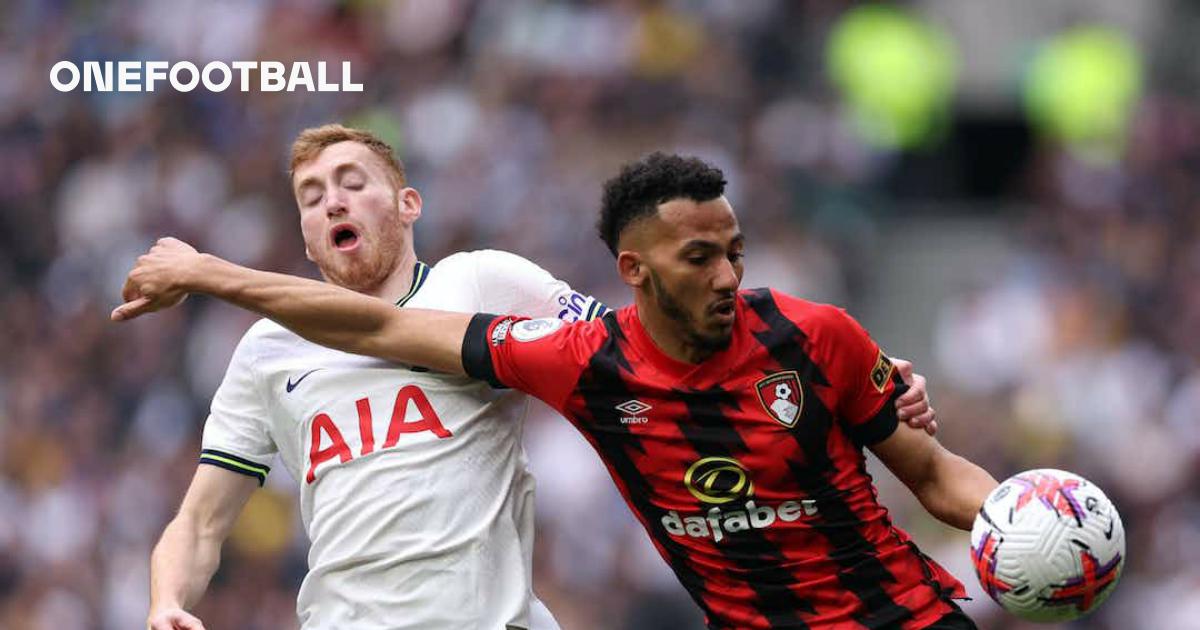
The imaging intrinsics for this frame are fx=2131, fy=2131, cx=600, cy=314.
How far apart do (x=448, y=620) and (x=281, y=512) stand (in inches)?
275

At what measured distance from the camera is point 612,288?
13117mm

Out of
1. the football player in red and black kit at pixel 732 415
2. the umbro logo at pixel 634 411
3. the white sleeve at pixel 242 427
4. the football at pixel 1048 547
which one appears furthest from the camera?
the white sleeve at pixel 242 427

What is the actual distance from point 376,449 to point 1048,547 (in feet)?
6.28

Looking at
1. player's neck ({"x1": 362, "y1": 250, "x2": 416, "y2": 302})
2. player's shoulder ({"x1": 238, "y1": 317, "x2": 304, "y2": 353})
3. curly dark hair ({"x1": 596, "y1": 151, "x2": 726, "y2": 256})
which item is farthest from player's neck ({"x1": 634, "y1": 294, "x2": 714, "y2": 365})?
player's shoulder ({"x1": 238, "y1": 317, "x2": 304, "y2": 353})

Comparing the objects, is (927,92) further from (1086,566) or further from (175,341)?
(1086,566)

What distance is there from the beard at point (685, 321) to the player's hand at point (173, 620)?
1.57 metres

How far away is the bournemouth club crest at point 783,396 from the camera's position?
5.87 metres

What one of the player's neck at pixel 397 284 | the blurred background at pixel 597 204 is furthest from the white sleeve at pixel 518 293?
the blurred background at pixel 597 204

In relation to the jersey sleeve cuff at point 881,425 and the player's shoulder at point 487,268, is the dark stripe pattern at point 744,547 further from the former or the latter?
the player's shoulder at point 487,268

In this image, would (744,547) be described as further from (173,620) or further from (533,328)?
(173,620)

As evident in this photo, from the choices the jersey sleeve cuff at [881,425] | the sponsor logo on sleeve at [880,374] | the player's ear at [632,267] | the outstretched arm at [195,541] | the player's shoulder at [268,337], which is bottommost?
the outstretched arm at [195,541]

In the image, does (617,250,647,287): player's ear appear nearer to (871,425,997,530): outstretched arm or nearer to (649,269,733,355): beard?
(649,269,733,355): beard

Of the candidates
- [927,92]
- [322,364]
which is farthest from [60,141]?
[322,364]

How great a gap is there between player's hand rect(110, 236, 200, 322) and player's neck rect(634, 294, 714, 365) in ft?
4.31
